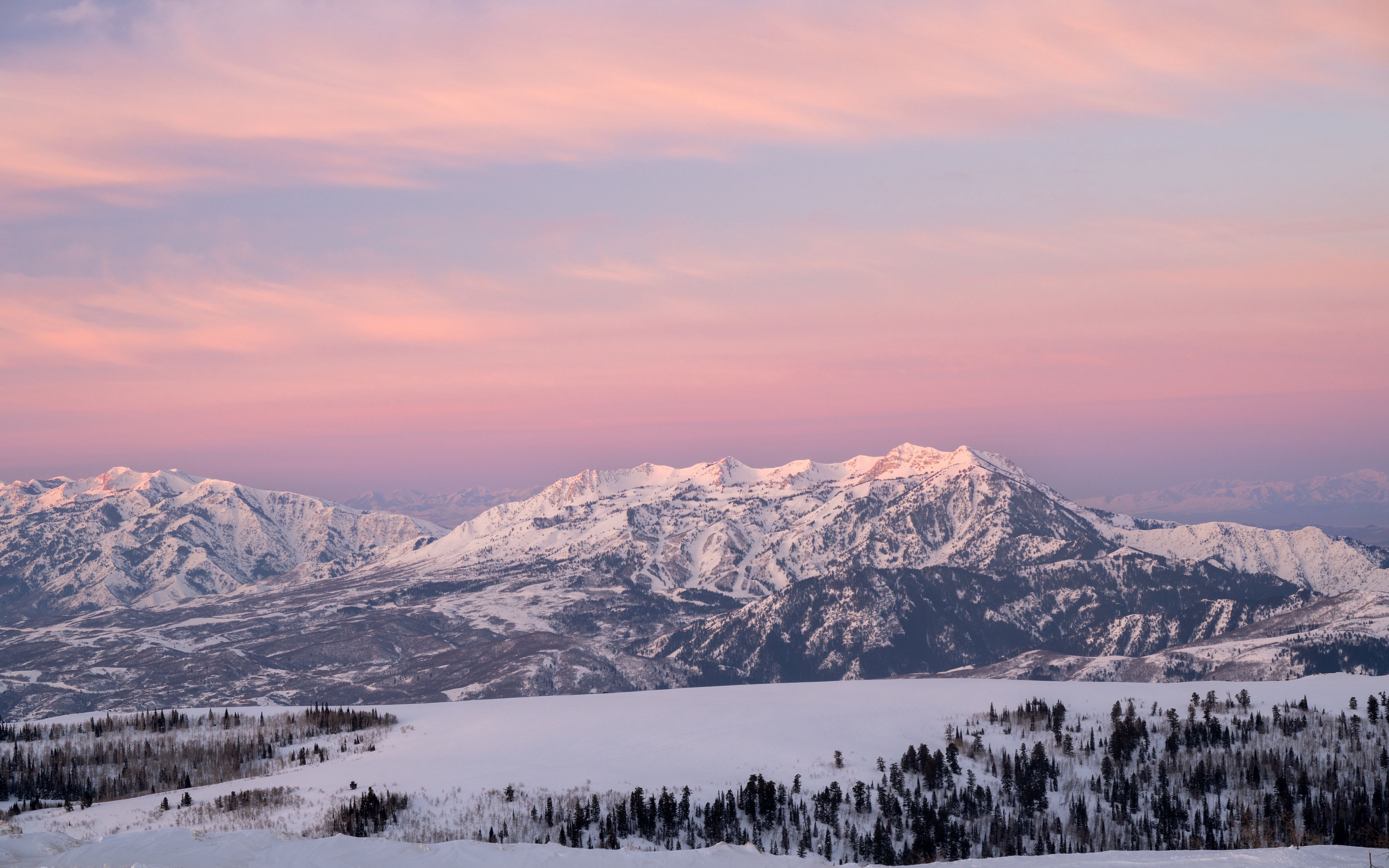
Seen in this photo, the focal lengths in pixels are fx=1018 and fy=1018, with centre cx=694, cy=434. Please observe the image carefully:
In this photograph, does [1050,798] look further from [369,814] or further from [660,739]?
[369,814]

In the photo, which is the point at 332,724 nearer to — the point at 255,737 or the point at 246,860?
the point at 255,737

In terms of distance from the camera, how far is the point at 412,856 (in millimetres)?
71625

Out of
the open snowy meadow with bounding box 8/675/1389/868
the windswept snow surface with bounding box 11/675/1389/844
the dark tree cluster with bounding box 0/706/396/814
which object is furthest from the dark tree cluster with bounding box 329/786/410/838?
the dark tree cluster with bounding box 0/706/396/814

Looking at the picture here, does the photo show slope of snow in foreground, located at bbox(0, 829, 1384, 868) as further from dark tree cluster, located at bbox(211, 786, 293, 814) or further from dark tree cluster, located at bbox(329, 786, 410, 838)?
dark tree cluster, located at bbox(211, 786, 293, 814)

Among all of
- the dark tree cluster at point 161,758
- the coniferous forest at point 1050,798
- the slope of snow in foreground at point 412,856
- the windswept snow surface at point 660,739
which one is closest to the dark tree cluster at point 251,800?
the windswept snow surface at point 660,739

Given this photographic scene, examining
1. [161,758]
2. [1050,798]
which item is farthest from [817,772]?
[161,758]

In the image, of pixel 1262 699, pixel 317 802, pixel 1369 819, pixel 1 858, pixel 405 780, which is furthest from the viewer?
pixel 1262 699

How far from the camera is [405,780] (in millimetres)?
126375

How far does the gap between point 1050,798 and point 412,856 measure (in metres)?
114

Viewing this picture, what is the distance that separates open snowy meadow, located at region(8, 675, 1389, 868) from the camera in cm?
11956

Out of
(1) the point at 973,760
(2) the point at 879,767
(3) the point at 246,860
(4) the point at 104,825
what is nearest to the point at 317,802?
(4) the point at 104,825

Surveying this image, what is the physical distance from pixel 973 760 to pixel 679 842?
2314 inches

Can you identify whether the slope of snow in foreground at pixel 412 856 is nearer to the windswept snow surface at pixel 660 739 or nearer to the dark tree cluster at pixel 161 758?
the windswept snow surface at pixel 660 739

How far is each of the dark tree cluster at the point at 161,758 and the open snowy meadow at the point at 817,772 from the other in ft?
2.95
